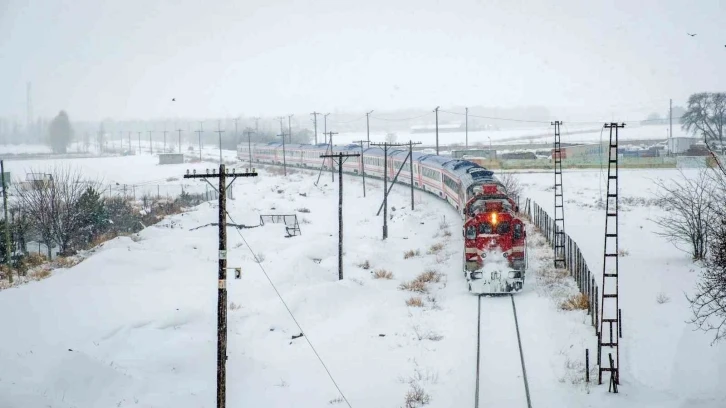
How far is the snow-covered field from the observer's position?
1794cm

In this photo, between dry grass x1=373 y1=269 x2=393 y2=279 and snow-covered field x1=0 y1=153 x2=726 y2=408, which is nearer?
snow-covered field x1=0 y1=153 x2=726 y2=408

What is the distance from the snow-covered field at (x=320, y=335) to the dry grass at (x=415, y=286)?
479 millimetres

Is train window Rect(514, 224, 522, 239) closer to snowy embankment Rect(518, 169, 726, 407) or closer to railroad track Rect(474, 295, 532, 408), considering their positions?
railroad track Rect(474, 295, 532, 408)

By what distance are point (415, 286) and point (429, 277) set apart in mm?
1428

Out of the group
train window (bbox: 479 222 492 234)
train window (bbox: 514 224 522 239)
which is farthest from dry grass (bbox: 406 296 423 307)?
train window (bbox: 514 224 522 239)

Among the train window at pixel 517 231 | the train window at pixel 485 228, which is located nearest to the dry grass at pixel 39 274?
the train window at pixel 485 228

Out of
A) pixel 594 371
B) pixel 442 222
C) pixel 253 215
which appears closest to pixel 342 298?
pixel 594 371

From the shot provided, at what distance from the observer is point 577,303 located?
2541 centimetres

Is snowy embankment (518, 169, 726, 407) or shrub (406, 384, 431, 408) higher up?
snowy embankment (518, 169, 726, 407)

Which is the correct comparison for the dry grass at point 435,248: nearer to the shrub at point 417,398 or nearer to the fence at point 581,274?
the fence at point 581,274

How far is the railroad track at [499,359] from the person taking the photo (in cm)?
1759

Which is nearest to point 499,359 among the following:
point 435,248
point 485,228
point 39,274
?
point 485,228

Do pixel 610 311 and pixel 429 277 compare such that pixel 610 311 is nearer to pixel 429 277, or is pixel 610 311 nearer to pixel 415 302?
pixel 415 302

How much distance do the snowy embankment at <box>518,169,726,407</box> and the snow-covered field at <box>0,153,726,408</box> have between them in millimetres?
80
